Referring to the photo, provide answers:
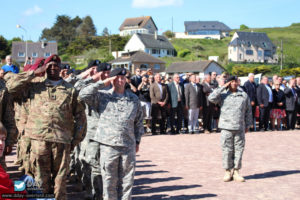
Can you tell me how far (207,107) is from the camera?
1728cm

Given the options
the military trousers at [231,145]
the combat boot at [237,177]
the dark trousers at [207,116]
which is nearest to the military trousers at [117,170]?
the military trousers at [231,145]

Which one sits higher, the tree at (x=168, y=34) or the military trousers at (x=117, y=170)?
the tree at (x=168, y=34)

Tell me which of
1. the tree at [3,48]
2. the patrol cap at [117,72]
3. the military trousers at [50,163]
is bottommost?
the military trousers at [50,163]

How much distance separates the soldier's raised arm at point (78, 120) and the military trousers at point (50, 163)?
24 centimetres

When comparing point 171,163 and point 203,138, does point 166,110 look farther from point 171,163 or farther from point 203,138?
point 171,163

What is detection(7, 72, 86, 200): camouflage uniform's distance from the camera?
550 centimetres

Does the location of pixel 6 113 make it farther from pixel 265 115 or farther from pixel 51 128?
pixel 265 115

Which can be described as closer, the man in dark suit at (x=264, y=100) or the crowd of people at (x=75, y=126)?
the crowd of people at (x=75, y=126)

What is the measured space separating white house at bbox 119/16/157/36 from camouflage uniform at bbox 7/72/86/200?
440 feet

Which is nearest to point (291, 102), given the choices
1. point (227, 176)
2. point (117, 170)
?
point (227, 176)

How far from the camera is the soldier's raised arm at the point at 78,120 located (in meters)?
5.81

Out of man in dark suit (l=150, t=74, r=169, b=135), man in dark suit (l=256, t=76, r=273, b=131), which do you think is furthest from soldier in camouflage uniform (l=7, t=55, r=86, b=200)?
man in dark suit (l=256, t=76, r=273, b=131)

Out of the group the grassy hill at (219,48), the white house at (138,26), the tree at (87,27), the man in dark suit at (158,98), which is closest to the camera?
the man in dark suit at (158,98)

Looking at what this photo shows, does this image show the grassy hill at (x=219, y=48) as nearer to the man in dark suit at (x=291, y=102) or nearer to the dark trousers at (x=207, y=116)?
the man in dark suit at (x=291, y=102)
